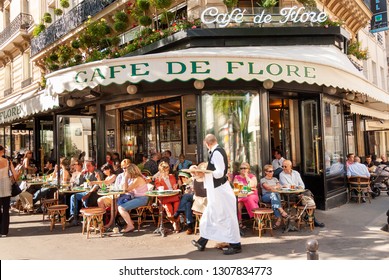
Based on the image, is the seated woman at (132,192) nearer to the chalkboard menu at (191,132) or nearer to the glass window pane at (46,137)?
the chalkboard menu at (191,132)

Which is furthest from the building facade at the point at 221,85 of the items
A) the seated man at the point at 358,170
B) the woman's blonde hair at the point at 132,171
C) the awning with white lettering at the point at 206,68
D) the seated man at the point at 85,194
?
the woman's blonde hair at the point at 132,171

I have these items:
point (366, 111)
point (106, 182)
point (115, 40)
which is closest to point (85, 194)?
point (106, 182)

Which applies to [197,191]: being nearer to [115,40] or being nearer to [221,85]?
[221,85]

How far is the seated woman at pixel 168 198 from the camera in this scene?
6.39 metres

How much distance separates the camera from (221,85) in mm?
7328

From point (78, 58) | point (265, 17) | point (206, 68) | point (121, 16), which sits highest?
point (121, 16)

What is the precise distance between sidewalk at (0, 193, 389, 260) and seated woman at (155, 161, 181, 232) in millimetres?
349

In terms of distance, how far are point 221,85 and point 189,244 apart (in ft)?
11.2

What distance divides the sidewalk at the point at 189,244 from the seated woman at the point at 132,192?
311 mm

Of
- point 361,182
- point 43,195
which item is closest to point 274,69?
point 361,182

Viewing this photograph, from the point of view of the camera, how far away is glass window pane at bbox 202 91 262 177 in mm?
7395

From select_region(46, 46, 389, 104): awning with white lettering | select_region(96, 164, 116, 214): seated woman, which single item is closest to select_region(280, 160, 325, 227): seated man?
select_region(46, 46, 389, 104): awning with white lettering

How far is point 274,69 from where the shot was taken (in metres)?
6.37

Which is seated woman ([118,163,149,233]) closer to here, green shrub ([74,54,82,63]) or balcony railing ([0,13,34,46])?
green shrub ([74,54,82,63])
